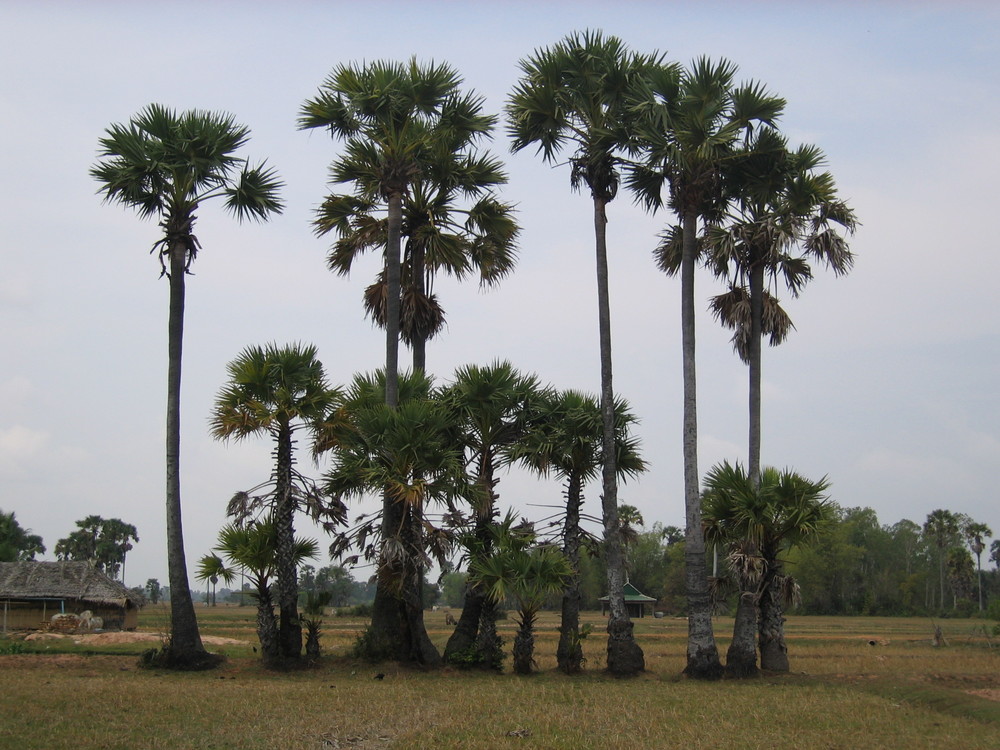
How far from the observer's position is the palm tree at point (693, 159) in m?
21.5

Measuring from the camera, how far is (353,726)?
14.0 metres

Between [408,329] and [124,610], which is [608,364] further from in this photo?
[124,610]

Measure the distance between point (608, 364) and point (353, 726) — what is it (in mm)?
10984

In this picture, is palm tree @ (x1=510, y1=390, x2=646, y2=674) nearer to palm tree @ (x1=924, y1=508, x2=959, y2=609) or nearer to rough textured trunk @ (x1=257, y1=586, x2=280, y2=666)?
rough textured trunk @ (x1=257, y1=586, x2=280, y2=666)

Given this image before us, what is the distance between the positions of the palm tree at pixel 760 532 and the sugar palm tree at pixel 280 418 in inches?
379

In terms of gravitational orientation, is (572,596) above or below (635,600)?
above

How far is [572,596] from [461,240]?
971cm

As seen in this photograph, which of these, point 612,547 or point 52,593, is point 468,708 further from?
point 52,593

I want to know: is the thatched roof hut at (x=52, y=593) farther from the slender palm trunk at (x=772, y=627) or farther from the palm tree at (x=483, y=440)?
the slender palm trunk at (x=772, y=627)

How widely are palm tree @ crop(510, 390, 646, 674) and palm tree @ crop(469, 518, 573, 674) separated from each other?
977 millimetres

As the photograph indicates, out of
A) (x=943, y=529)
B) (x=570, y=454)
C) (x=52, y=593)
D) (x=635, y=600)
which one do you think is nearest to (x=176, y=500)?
(x=570, y=454)

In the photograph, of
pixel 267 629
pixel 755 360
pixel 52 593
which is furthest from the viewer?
pixel 52 593

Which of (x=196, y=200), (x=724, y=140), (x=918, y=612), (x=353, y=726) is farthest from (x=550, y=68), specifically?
(x=918, y=612)

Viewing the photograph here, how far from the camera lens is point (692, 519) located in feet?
70.8
